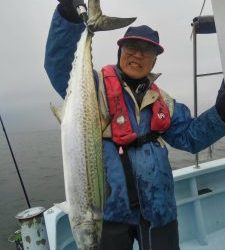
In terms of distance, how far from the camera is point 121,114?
125 inches

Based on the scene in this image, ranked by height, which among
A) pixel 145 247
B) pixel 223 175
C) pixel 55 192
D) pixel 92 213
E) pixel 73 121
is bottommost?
pixel 55 192

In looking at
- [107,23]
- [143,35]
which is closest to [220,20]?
[143,35]

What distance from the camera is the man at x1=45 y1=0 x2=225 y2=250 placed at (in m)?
2.99

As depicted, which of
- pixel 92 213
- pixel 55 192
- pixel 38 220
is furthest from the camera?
pixel 55 192

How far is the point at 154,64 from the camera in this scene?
3420 millimetres

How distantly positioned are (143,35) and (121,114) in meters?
0.69

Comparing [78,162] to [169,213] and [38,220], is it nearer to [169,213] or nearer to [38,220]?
[169,213]

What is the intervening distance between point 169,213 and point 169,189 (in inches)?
7.8

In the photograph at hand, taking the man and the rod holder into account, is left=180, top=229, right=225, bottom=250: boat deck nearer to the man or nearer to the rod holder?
the man

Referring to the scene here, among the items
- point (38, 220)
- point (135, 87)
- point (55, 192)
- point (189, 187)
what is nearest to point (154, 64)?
→ point (135, 87)

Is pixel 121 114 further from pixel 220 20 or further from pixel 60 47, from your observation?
pixel 220 20

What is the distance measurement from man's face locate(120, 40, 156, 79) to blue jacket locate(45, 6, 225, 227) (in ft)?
0.68

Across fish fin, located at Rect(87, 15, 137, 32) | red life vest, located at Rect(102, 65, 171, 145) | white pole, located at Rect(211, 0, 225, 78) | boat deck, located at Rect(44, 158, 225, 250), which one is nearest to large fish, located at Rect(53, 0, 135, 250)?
fish fin, located at Rect(87, 15, 137, 32)

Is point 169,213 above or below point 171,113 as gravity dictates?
below
